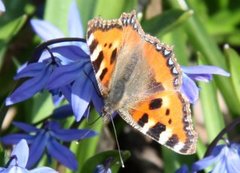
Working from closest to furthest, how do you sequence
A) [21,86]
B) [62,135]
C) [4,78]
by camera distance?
[21,86] → [62,135] → [4,78]

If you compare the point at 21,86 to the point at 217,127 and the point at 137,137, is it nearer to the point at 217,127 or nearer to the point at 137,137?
the point at 217,127

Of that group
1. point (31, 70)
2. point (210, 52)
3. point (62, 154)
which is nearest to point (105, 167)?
point (62, 154)

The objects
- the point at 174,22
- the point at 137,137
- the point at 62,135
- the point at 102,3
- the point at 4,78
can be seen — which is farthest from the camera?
the point at 137,137

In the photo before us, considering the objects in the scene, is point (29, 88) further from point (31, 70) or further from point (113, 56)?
point (113, 56)

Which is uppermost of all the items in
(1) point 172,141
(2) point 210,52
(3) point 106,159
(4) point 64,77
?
(4) point 64,77

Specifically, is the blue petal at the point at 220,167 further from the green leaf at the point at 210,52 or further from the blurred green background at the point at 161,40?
the green leaf at the point at 210,52

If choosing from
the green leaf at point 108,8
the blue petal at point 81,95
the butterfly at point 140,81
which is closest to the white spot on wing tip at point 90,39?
the butterfly at point 140,81

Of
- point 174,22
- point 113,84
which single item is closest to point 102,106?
point 113,84

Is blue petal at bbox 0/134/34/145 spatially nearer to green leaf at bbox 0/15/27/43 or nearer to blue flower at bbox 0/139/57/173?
blue flower at bbox 0/139/57/173
